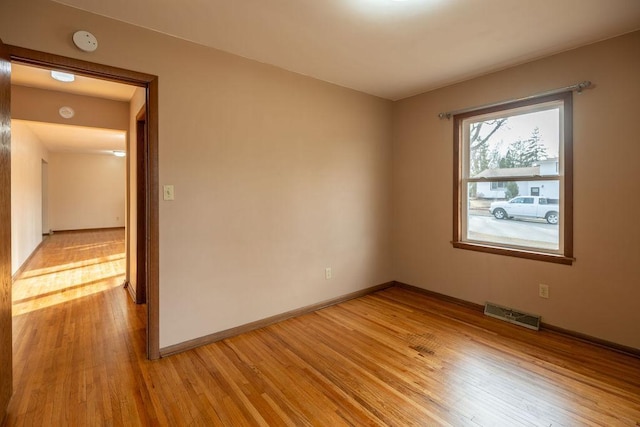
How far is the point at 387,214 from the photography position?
13.9 feet

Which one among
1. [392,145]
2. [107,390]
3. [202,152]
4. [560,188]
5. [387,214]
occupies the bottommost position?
[107,390]

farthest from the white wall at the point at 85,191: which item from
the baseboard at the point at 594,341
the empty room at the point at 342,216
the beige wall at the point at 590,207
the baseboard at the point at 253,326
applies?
the baseboard at the point at 594,341

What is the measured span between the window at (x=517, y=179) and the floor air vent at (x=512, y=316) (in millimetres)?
570

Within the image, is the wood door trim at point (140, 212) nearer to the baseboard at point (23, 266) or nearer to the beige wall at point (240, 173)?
the beige wall at point (240, 173)

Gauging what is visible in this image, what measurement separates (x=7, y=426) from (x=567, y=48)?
4744 millimetres

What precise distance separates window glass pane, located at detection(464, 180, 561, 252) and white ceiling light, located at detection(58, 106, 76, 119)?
15.5ft

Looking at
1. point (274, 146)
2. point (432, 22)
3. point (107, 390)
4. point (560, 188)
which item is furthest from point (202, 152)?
point (560, 188)

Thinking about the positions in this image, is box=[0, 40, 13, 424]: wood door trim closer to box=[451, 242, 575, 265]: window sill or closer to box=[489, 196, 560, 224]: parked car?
box=[451, 242, 575, 265]: window sill

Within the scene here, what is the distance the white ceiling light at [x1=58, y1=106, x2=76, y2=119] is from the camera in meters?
3.65

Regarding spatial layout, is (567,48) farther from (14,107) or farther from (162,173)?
(14,107)

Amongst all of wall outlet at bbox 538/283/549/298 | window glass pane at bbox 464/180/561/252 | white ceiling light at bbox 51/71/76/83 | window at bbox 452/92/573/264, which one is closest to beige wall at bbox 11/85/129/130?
white ceiling light at bbox 51/71/76/83

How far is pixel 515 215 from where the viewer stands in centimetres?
317

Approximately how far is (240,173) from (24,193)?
5303mm

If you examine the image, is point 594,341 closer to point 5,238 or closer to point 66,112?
point 5,238
